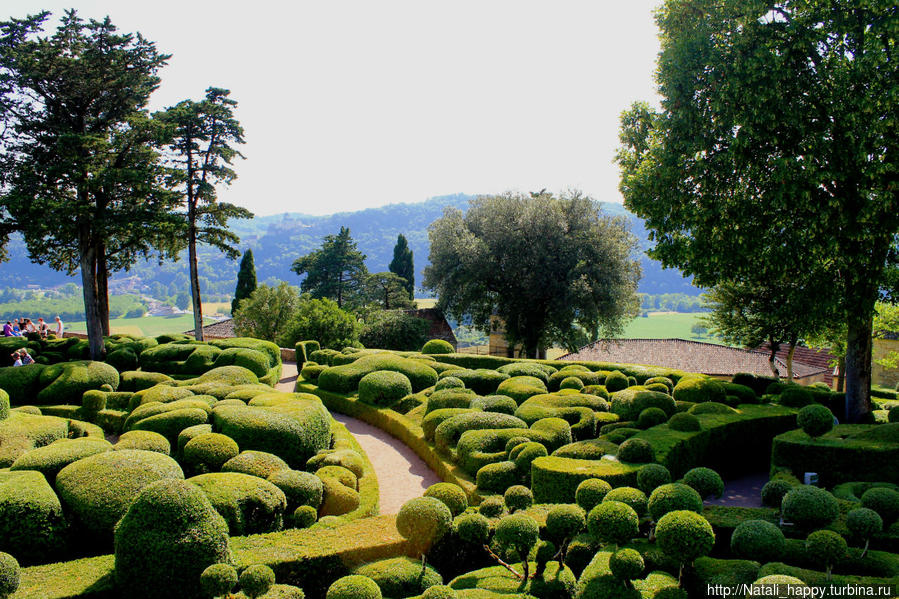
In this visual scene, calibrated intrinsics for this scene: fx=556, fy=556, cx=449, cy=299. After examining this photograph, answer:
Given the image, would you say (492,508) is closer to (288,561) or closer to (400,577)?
(400,577)

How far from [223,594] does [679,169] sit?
13.7m

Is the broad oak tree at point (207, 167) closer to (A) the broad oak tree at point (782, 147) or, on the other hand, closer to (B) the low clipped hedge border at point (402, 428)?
(B) the low clipped hedge border at point (402, 428)

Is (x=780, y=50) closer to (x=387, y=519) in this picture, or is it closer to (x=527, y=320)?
(x=387, y=519)

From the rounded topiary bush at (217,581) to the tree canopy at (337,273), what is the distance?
4563 centimetres

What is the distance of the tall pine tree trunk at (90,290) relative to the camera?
2088cm

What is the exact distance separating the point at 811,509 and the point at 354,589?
532cm

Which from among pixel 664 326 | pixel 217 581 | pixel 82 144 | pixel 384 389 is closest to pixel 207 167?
pixel 82 144

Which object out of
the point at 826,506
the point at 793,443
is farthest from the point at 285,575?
the point at 793,443

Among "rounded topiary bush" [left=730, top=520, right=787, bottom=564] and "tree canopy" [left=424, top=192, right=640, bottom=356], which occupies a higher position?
"tree canopy" [left=424, top=192, right=640, bottom=356]

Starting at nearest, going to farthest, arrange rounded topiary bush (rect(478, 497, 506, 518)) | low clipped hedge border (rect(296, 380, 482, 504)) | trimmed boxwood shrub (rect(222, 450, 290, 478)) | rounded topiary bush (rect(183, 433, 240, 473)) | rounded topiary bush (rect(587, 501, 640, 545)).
A: 1. rounded topiary bush (rect(587, 501, 640, 545))
2. rounded topiary bush (rect(478, 497, 506, 518))
3. trimmed boxwood shrub (rect(222, 450, 290, 478))
4. rounded topiary bush (rect(183, 433, 240, 473))
5. low clipped hedge border (rect(296, 380, 482, 504))

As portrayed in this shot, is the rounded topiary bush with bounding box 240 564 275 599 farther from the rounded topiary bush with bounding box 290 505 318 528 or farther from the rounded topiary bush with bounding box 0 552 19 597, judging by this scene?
the rounded topiary bush with bounding box 290 505 318 528

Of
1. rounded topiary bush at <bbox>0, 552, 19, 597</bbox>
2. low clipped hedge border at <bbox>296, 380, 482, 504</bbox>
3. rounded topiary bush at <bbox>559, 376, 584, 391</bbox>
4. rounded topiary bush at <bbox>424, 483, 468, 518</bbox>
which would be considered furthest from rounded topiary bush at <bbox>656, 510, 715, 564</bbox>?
rounded topiary bush at <bbox>559, 376, 584, 391</bbox>

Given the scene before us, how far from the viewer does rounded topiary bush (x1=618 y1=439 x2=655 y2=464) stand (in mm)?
9812

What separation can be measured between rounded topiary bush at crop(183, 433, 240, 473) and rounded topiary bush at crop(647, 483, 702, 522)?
710 cm
